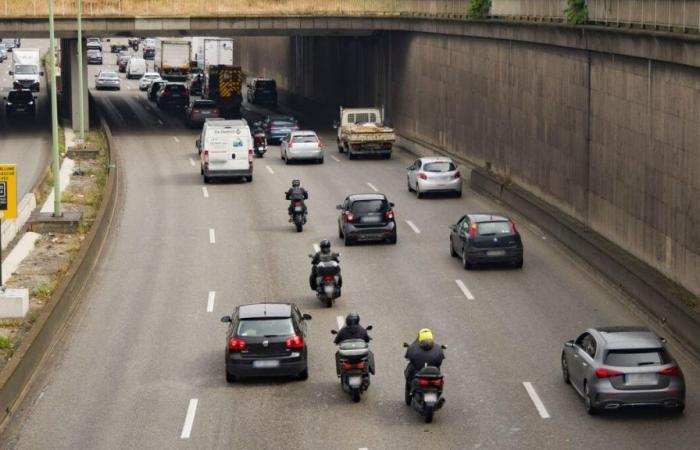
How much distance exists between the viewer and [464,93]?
5838 centimetres

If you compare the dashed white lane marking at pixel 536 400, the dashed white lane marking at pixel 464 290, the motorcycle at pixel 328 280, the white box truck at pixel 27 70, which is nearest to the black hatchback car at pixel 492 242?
the dashed white lane marking at pixel 464 290

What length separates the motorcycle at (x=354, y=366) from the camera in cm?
2445

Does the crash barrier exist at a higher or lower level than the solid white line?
higher

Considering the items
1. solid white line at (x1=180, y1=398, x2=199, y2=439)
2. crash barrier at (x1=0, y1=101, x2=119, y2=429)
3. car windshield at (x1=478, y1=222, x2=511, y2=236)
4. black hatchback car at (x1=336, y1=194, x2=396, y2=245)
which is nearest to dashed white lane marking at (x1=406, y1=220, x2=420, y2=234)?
black hatchback car at (x1=336, y1=194, x2=396, y2=245)

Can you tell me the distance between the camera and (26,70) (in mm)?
117625

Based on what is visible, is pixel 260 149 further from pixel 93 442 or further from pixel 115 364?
pixel 93 442

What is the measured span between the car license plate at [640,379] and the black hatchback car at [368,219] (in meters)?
18.2

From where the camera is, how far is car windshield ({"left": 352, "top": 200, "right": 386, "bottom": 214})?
40750 mm

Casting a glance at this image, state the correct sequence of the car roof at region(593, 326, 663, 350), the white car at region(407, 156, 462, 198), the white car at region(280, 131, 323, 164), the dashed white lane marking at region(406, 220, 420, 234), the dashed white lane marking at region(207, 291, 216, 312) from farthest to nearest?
1. the white car at region(280, 131, 323, 164)
2. the white car at region(407, 156, 462, 198)
3. the dashed white lane marking at region(406, 220, 420, 234)
4. the dashed white lane marking at region(207, 291, 216, 312)
5. the car roof at region(593, 326, 663, 350)

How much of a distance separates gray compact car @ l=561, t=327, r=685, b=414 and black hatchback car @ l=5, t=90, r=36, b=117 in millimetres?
69724

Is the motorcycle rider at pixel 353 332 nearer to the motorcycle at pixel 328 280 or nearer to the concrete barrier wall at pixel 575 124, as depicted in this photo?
the motorcycle at pixel 328 280

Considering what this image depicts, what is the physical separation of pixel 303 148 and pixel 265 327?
122 feet

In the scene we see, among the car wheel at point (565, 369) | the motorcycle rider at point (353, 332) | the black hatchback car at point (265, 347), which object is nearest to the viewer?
the motorcycle rider at point (353, 332)

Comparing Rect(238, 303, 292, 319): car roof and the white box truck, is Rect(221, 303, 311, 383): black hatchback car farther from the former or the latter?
the white box truck
